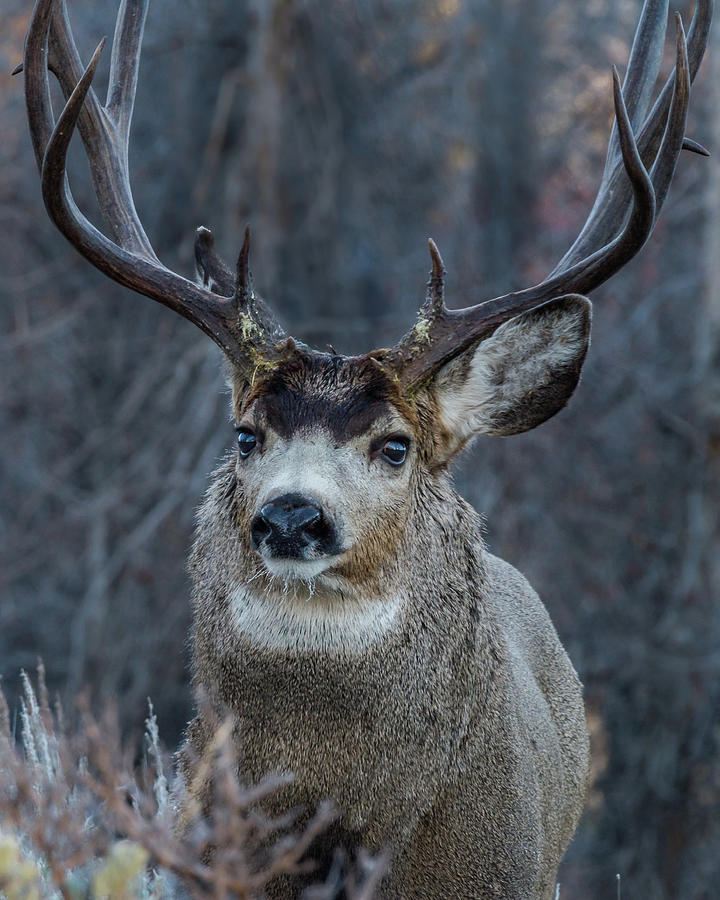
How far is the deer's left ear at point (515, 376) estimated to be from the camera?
476 centimetres

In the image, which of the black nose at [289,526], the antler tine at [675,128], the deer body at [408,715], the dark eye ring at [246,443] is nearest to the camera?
the black nose at [289,526]

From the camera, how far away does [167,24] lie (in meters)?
14.0

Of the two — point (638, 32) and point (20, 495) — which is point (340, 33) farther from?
point (638, 32)

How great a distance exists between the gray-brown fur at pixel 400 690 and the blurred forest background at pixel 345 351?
568 centimetres

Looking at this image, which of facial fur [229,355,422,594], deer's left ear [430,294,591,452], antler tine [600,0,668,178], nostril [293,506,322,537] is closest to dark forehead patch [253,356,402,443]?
facial fur [229,355,422,594]

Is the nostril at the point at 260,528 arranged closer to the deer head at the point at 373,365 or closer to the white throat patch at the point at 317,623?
the deer head at the point at 373,365

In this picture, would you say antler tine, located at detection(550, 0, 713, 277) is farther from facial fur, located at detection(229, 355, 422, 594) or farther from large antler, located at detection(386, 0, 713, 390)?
facial fur, located at detection(229, 355, 422, 594)

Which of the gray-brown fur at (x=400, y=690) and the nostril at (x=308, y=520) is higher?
the nostril at (x=308, y=520)

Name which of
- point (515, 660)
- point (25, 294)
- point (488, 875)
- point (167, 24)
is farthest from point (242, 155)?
point (488, 875)

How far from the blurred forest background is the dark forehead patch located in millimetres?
5673

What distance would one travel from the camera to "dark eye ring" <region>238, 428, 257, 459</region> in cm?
458

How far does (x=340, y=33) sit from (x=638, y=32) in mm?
9656

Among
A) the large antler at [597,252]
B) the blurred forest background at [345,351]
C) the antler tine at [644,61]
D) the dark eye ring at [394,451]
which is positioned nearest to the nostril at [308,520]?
the dark eye ring at [394,451]

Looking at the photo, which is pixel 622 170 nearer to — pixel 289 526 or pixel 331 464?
pixel 331 464
